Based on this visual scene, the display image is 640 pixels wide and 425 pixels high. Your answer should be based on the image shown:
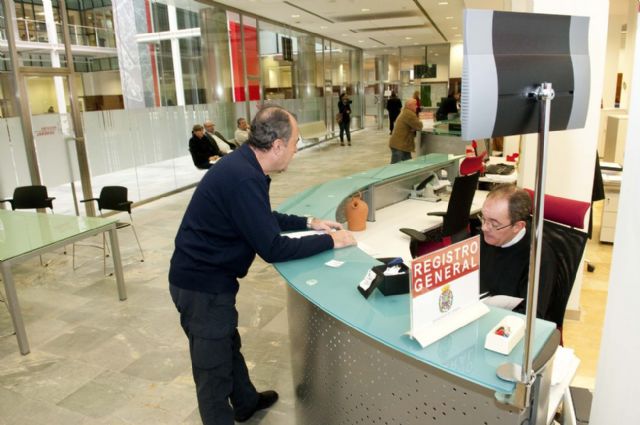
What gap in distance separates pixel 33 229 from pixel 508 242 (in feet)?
12.4

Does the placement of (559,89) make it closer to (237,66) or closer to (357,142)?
(237,66)

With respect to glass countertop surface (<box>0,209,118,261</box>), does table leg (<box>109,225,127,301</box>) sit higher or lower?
lower

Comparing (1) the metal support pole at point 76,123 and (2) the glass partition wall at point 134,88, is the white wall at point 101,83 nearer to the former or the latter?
(2) the glass partition wall at point 134,88

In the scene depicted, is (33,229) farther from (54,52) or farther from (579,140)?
(579,140)

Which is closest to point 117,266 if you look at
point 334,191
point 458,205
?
point 334,191

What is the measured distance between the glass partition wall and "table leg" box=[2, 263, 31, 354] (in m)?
3.07

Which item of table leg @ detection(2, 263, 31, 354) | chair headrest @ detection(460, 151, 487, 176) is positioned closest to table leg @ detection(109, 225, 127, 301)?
table leg @ detection(2, 263, 31, 354)

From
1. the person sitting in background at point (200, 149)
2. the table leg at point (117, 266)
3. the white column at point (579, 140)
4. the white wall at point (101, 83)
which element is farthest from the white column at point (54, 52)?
the white column at point (579, 140)

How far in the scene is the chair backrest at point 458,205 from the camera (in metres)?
3.27

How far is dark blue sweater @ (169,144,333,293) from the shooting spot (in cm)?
181

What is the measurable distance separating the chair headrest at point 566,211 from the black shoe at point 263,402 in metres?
1.84

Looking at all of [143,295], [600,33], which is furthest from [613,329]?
[143,295]

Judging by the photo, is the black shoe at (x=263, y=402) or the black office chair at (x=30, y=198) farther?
the black office chair at (x=30, y=198)

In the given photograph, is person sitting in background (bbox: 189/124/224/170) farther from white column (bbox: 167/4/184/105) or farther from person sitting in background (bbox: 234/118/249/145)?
person sitting in background (bbox: 234/118/249/145)
